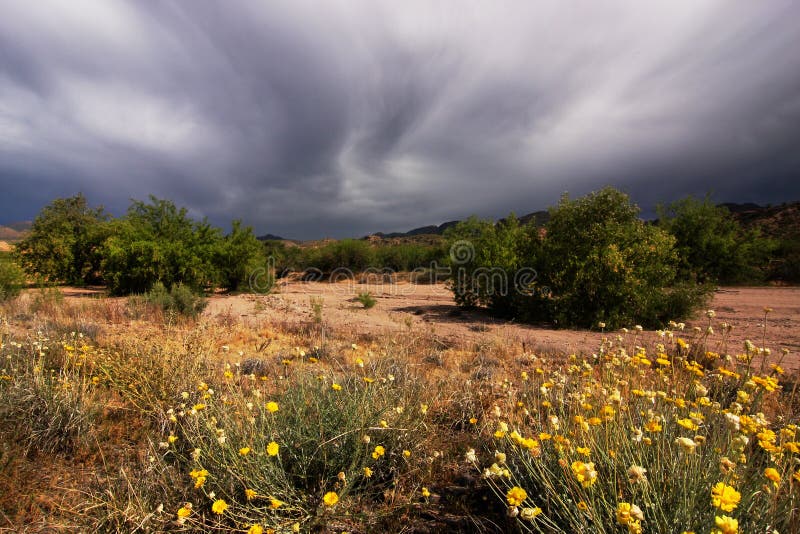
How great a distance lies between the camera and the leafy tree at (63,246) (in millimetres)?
19000

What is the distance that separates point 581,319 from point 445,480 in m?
8.90

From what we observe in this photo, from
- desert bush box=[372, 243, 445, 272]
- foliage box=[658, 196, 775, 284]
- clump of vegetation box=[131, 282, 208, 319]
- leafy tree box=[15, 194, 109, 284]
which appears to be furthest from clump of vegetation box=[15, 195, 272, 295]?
foliage box=[658, 196, 775, 284]

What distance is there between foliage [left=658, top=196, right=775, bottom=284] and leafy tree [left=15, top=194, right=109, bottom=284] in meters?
33.5

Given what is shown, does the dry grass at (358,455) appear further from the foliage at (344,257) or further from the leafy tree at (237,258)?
the foliage at (344,257)

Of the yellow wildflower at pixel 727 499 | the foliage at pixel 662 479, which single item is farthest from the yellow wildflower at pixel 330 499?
the yellow wildflower at pixel 727 499

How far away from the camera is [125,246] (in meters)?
15.6

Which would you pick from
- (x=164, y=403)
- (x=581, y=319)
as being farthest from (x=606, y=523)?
(x=581, y=319)

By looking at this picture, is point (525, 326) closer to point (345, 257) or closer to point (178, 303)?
point (178, 303)

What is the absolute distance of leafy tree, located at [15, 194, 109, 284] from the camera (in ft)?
62.3

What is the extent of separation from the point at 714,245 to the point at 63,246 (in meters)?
37.7

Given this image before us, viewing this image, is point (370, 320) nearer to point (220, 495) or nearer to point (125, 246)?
point (220, 495)

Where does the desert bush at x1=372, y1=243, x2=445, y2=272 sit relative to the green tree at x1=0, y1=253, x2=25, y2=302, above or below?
above

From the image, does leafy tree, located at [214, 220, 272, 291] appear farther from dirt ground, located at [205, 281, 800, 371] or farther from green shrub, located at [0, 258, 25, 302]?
green shrub, located at [0, 258, 25, 302]

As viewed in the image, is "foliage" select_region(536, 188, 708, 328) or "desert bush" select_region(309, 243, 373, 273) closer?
"foliage" select_region(536, 188, 708, 328)
